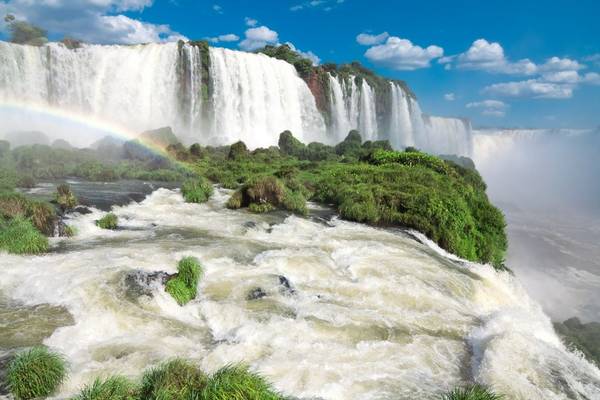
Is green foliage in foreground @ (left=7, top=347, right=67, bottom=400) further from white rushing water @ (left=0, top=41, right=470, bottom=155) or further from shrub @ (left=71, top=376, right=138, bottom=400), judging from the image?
white rushing water @ (left=0, top=41, right=470, bottom=155)

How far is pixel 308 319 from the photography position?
8.48 meters

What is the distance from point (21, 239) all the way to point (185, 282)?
4816 mm

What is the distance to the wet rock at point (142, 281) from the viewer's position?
8.92 metres

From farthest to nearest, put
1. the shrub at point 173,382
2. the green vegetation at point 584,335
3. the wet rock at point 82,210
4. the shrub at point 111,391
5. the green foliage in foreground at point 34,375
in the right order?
the wet rock at point 82,210
the green vegetation at point 584,335
the green foliage in foreground at point 34,375
the shrub at point 173,382
the shrub at point 111,391

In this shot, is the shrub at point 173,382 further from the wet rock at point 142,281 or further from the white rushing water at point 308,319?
the wet rock at point 142,281

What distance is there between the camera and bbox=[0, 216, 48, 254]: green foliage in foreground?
10977mm

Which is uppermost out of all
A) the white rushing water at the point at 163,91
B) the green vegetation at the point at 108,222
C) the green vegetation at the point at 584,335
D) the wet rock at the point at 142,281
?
the white rushing water at the point at 163,91

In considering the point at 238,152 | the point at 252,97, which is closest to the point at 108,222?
the point at 238,152

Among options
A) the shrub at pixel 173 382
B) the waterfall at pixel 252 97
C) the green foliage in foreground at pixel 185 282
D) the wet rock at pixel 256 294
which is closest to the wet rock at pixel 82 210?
the green foliage in foreground at pixel 185 282

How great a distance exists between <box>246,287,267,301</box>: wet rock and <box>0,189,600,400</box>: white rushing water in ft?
0.42

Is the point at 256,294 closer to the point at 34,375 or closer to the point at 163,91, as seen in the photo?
the point at 34,375

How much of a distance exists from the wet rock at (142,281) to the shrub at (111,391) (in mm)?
3276

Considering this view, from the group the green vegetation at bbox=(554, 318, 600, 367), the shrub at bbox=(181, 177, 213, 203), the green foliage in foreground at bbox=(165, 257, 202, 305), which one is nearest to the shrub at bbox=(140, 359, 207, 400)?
the green foliage in foreground at bbox=(165, 257, 202, 305)

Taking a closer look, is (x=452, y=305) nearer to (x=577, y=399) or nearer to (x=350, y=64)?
(x=577, y=399)
